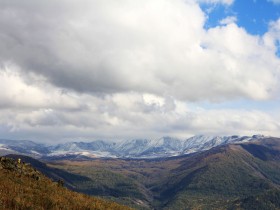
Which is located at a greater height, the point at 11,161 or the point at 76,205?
the point at 11,161

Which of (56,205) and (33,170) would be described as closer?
Answer: (56,205)

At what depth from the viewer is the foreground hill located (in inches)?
1212

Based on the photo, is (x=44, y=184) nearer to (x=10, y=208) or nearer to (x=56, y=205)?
(x=56, y=205)

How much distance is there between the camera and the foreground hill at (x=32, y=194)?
101 feet

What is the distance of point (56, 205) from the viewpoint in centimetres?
3275

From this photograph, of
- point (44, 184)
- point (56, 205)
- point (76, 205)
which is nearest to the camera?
point (56, 205)

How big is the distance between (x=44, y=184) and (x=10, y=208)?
1339 cm

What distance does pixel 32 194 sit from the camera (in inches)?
1372

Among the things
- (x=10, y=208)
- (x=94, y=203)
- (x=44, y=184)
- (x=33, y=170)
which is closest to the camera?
(x=10, y=208)

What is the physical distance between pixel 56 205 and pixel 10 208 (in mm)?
4929

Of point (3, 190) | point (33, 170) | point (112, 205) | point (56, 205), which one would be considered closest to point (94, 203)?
point (112, 205)

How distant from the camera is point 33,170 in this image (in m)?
48.0

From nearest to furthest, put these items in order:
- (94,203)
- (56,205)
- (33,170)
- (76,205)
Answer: (56,205) → (76,205) → (94,203) → (33,170)

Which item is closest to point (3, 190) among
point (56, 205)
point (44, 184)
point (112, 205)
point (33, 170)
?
point (56, 205)
